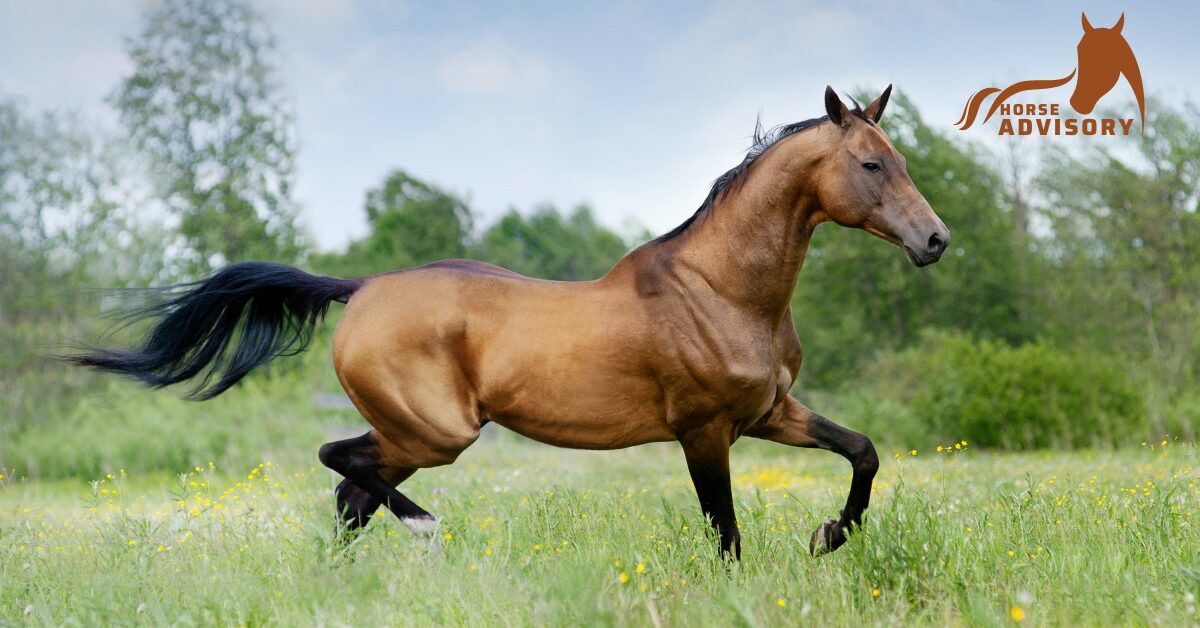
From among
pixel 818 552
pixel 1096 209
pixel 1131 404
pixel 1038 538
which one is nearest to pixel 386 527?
pixel 818 552

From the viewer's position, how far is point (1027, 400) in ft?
53.7

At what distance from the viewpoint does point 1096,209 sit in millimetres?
23562

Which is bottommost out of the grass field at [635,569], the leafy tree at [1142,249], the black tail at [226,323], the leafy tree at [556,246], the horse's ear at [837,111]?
the grass field at [635,569]

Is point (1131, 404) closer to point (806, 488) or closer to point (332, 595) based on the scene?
point (806, 488)

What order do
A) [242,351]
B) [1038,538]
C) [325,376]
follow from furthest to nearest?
1. [325,376]
2. [242,351]
3. [1038,538]

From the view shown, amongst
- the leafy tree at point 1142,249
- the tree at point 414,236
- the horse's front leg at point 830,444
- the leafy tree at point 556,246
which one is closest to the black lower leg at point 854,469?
the horse's front leg at point 830,444

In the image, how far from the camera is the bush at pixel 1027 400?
15.8 meters

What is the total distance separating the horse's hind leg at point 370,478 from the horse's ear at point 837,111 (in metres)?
2.74

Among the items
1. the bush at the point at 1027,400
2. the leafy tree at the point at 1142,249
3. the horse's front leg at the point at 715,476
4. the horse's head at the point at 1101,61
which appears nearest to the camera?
the horse's front leg at the point at 715,476

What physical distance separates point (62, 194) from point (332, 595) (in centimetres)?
1743

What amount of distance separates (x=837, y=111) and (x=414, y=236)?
31.7m

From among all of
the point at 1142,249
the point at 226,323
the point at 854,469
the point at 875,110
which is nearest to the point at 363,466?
the point at 226,323

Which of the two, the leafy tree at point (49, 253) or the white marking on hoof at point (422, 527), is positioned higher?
the leafy tree at point (49, 253)

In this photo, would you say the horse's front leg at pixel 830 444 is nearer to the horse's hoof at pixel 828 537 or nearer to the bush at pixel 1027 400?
the horse's hoof at pixel 828 537
